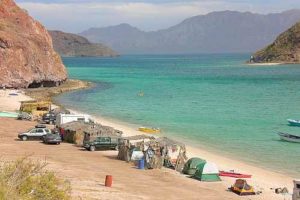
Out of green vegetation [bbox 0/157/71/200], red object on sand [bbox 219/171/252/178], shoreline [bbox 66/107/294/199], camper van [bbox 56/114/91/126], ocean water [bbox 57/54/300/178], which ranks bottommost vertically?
ocean water [bbox 57/54/300/178]

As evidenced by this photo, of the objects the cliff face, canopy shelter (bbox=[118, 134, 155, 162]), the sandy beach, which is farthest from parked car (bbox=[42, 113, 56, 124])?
the cliff face

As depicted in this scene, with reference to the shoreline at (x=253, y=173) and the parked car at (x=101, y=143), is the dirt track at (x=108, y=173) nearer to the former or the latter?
the parked car at (x=101, y=143)

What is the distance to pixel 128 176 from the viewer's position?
3072 centimetres

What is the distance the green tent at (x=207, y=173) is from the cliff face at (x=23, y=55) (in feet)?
245

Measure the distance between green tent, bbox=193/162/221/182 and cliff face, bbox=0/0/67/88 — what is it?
245 feet

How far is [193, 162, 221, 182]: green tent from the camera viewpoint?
102ft

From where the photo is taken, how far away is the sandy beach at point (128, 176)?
26.3m

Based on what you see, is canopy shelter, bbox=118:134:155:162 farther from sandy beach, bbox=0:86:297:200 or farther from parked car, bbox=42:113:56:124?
parked car, bbox=42:113:56:124

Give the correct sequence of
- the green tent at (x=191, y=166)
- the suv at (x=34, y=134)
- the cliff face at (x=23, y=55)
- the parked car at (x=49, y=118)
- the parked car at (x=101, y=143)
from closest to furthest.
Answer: the green tent at (x=191, y=166), the parked car at (x=101, y=143), the suv at (x=34, y=134), the parked car at (x=49, y=118), the cliff face at (x=23, y=55)

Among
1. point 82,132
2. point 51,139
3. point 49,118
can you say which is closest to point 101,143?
point 82,132

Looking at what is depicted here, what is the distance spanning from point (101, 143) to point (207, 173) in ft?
37.1

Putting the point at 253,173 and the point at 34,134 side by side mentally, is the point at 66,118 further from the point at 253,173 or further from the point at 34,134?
the point at 253,173

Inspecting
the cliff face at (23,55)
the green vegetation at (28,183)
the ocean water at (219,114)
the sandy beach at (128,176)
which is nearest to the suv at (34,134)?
the sandy beach at (128,176)

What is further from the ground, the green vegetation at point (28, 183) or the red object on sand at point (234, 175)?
the green vegetation at point (28, 183)
